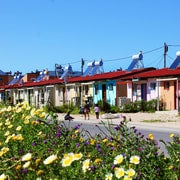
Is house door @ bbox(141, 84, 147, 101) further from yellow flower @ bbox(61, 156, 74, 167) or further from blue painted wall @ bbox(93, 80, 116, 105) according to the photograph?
yellow flower @ bbox(61, 156, 74, 167)

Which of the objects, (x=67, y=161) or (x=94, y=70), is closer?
(x=67, y=161)

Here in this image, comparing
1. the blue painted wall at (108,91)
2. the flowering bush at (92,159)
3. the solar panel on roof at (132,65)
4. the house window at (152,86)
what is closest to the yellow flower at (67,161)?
the flowering bush at (92,159)

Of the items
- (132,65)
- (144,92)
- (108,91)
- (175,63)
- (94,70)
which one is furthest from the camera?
(94,70)

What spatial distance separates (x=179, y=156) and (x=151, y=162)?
1.15 ft

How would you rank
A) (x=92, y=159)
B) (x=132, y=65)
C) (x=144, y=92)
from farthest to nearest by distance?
1. (x=132, y=65)
2. (x=144, y=92)
3. (x=92, y=159)

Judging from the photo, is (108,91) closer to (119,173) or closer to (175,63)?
(175,63)

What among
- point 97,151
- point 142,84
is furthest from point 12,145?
point 142,84

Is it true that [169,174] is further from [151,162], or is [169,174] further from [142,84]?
[142,84]

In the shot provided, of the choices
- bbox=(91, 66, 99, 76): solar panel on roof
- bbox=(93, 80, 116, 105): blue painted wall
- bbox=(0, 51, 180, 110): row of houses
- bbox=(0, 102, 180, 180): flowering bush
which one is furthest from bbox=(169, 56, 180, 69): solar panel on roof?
bbox=(0, 102, 180, 180): flowering bush

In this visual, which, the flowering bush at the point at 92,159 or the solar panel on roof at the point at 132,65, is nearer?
the flowering bush at the point at 92,159

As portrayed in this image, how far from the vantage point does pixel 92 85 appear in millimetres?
49031

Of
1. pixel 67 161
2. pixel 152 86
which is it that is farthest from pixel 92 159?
pixel 152 86

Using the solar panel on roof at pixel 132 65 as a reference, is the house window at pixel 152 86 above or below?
below

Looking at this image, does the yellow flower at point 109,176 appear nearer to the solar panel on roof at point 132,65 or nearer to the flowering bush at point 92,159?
the flowering bush at point 92,159
